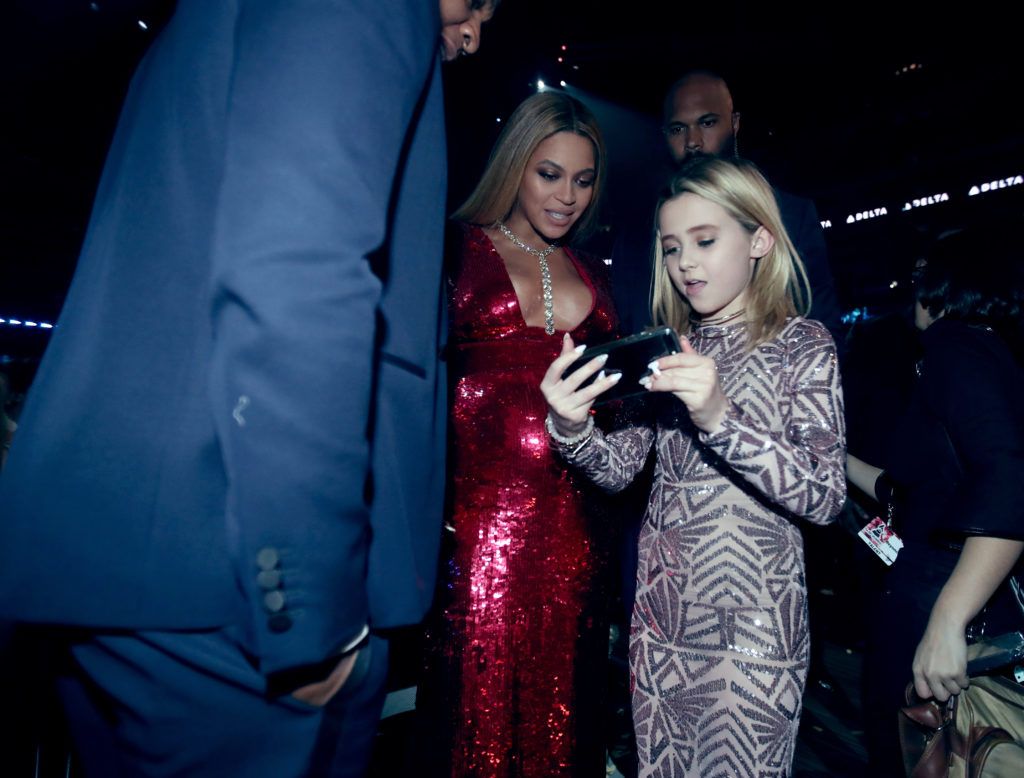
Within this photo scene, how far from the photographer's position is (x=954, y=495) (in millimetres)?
1520

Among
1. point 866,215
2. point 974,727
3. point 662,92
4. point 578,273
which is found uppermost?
point 866,215

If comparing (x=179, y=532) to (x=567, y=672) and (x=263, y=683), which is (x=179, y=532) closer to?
(x=263, y=683)

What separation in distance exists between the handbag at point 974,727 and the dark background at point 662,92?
1536 mm

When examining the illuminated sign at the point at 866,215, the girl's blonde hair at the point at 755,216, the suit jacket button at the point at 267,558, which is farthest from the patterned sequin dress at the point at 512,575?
the illuminated sign at the point at 866,215

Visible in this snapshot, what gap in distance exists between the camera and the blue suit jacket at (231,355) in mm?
715

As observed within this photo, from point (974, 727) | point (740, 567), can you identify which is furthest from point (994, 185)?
point (740, 567)

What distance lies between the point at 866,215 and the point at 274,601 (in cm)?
1252

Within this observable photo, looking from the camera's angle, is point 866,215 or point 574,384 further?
point 866,215

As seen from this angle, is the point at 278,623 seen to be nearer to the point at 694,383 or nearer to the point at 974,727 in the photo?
the point at 694,383

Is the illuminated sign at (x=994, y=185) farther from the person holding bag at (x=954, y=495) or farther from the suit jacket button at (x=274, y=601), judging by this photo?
the suit jacket button at (x=274, y=601)

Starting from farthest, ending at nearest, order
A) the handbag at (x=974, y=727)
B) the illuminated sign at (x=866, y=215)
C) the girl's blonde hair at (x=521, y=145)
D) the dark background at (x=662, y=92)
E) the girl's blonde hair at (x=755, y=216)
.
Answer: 1. the illuminated sign at (x=866, y=215)
2. the dark background at (x=662, y=92)
3. the girl's blonde hair at (x=521, y=145)
4. the girl's blonde hair at (x=755, y=216)
5. the handbag at (x=974, y=727)

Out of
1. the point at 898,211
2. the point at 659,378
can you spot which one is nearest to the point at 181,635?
the point at 659,378

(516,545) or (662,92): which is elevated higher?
(662,92)

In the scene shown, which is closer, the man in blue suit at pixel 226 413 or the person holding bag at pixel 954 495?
the man in blue suit at pixel 226 413
